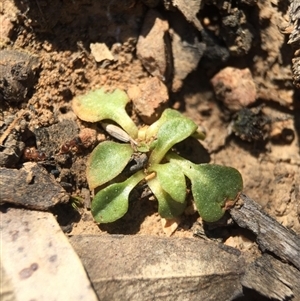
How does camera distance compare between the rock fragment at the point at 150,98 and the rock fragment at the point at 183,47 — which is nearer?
the rock fragment at the point at 150,98

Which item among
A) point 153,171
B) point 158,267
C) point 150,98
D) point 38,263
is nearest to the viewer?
point 38,263

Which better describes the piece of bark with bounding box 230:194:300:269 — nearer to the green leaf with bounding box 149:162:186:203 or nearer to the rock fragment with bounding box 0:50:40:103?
the green leaf with bounding box 149:162:186:203

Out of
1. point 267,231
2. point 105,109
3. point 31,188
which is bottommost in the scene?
point 31,188

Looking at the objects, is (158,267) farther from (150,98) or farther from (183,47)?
(183,47)

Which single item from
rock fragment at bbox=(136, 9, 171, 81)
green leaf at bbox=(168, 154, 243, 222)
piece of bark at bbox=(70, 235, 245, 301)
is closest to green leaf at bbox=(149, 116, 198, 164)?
green leaf at bbox=(168, 154, 243, 222)

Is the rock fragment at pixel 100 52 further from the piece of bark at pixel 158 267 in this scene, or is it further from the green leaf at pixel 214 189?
the piece of bark at pixel 158 267

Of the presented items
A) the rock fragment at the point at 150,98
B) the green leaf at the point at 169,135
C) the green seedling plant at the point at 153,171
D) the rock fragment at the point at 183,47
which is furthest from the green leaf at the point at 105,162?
the rock fragment at the point at 183,47

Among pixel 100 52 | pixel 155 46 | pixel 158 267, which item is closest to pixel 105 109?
pixel 100 52

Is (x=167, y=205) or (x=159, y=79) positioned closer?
(x=167, y=205)
